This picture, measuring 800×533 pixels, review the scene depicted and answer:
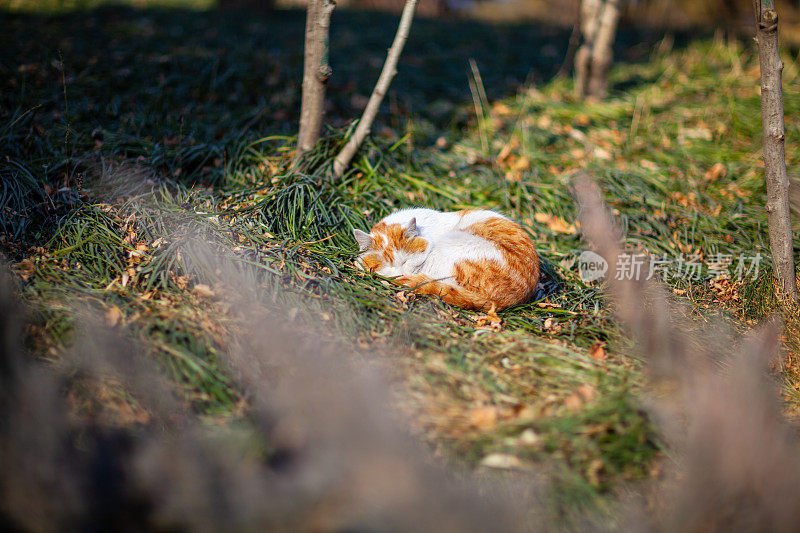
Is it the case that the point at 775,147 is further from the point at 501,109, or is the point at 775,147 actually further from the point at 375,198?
the point at 501,109

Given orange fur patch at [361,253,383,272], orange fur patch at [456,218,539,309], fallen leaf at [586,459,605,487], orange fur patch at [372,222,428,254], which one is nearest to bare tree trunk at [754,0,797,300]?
orange fur patch at [456,218,539,309]

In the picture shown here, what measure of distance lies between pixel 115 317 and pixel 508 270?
195 centimetres

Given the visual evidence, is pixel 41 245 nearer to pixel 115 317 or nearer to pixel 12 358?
pixel 115 317

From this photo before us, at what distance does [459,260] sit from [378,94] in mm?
1397

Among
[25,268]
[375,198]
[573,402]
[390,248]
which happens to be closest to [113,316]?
[25,268]

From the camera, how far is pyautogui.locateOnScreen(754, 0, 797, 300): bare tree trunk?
7.66 ft

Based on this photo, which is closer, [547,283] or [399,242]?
[399,242]

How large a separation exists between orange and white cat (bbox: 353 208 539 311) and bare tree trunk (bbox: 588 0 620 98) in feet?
11.6

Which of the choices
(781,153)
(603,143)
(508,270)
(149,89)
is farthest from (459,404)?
(149,89)

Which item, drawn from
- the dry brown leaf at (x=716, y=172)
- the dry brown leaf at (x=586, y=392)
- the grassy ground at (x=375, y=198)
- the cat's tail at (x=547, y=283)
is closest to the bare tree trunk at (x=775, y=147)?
the grassy ground at (x=375, y=198)

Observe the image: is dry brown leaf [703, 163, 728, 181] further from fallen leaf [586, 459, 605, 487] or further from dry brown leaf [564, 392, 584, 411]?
fallen leaf [586, 459, 605, 487]

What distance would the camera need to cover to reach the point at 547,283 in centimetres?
303

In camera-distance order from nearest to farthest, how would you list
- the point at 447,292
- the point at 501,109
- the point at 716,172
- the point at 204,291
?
1. the point at 204,291
2. the point at 447,292
3. the point at 716,172
4. the point at 501,109

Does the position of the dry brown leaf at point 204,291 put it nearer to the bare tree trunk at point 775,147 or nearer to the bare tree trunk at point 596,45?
the bare tree trunk at point 775,147
